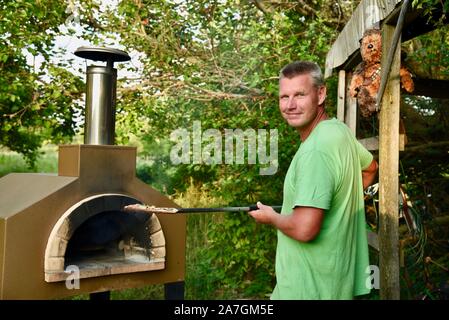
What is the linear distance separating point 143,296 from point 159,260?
204cm

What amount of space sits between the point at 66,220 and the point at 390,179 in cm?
201

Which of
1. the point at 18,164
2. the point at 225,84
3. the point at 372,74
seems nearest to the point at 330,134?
the point at 372,74

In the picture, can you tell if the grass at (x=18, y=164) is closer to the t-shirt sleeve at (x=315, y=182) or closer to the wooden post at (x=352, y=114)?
the wooden post at (x=352, y=114)

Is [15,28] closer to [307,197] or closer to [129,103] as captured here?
[129,103]

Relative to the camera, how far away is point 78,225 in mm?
3346

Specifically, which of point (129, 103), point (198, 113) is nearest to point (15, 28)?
point (129, 103)

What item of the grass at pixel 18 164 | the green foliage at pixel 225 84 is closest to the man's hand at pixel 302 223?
the green foliage at pixel 225 84

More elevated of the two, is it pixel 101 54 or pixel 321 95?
pixel 101 54

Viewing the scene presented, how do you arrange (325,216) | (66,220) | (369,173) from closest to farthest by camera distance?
1. (325,216)
2. (369,173)
3. (66,220)

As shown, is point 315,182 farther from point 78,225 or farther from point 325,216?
point 78,225

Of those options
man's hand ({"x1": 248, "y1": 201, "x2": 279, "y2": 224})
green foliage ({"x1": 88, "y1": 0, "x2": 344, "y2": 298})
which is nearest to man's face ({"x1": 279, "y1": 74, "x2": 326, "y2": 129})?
man's hand ({"x1": 248, "y1": 201, "x2": 279, "y2": 224})

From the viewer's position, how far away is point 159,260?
375cm

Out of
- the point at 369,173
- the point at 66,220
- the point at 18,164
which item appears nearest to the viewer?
the point at 369,173

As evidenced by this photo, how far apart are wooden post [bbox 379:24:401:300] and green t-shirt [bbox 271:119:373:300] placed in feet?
2.79
